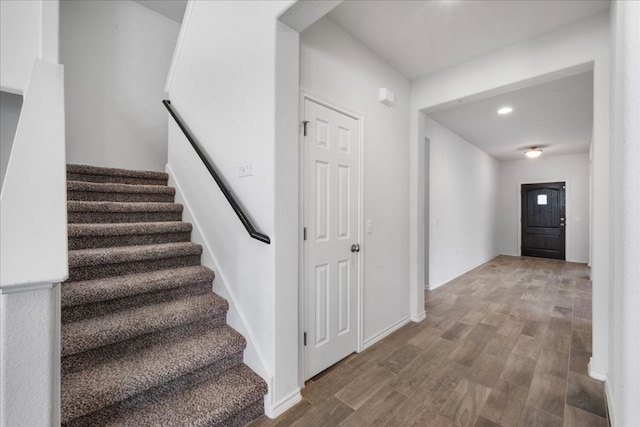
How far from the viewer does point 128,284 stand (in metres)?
1.73

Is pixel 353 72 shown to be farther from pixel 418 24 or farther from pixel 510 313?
pixel 510 313

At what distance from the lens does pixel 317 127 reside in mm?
2082

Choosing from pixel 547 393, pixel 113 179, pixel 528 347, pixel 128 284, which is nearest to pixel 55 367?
pixel 128 284

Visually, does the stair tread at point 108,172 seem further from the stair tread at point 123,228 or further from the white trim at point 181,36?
the white trim at point 181,36

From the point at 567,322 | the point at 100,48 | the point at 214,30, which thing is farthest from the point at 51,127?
the point at 567,322

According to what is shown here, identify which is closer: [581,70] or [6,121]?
[581,70]

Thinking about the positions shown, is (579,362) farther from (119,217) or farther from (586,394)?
(119,217)

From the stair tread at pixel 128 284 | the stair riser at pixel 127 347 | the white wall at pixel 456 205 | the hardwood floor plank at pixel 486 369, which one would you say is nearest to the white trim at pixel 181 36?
the stair tread at pixel 128 284

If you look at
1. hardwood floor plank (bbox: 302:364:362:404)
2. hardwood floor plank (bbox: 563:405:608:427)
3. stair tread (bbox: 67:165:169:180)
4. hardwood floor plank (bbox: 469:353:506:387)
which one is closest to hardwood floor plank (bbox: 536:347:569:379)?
hardwood floor plank (bbox: 469:353:506:387)

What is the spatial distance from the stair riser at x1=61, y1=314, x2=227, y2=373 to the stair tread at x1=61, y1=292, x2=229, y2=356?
0.04m

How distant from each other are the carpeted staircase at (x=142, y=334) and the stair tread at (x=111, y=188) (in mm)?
13

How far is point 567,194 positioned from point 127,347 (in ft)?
29.9

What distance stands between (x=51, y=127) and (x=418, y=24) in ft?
8.45

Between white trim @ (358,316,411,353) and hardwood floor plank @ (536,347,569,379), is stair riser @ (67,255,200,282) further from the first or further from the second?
hardwood floor plank @ (536,347,569,379)
